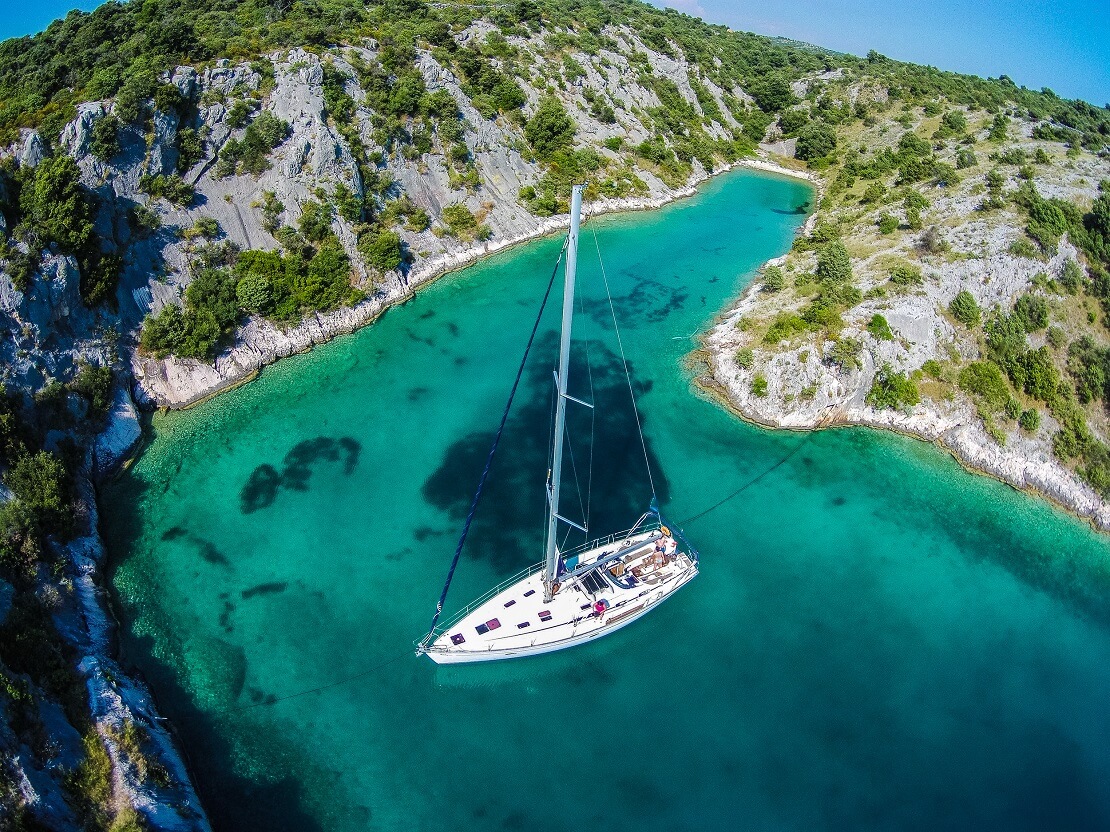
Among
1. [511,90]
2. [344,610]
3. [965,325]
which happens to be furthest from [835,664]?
[511,90]

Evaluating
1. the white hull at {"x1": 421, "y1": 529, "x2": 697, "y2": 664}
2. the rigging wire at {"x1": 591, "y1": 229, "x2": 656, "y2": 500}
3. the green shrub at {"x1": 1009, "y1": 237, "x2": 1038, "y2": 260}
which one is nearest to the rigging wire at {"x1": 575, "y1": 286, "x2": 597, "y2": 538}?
the rigging wire at {"x1": 591, "y1": 229, "x2": 656, "y2": 500}

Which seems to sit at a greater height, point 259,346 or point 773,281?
point 259,346

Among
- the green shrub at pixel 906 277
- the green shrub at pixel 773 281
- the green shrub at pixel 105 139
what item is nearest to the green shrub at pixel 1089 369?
the green shrub at pixel 906 277

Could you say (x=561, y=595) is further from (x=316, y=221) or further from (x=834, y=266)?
(x=834, y=266)

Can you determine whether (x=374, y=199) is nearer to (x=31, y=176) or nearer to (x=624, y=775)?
(x=31, y=176)

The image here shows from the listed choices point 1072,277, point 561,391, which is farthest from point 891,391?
point 561,391

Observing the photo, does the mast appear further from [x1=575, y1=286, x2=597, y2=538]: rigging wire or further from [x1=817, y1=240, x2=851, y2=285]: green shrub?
[x1=817, y1=240, x2=851, y2=285]: green shrub

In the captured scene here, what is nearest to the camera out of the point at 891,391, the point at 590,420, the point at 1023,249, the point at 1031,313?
the point at 590,420
